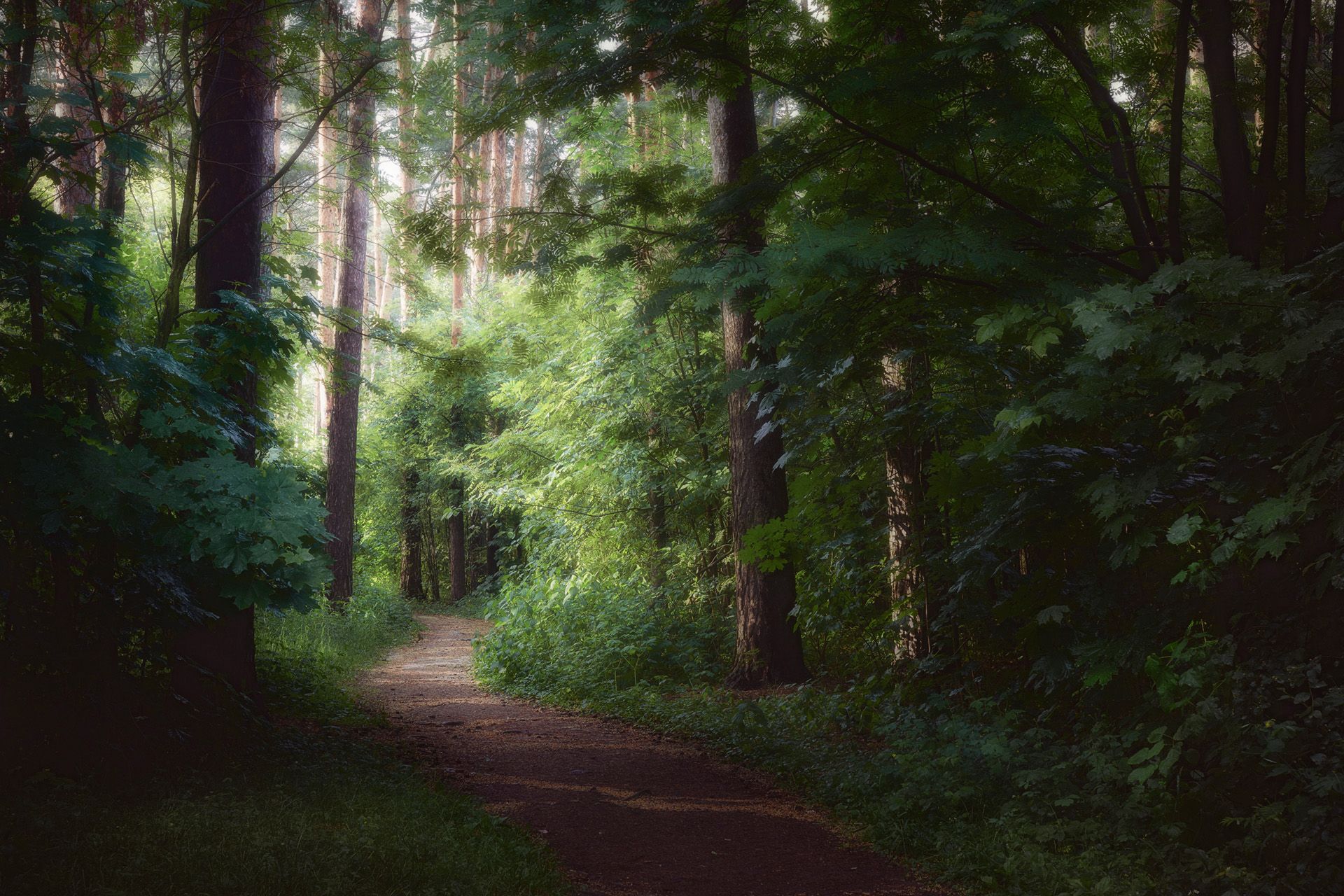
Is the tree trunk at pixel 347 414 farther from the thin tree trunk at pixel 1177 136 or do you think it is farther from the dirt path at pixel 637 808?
the thin tree trunk at pixel 1177 136

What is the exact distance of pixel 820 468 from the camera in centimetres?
856

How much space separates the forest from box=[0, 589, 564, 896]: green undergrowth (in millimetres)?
40

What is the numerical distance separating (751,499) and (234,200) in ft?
19.1

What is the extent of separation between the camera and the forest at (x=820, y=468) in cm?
429

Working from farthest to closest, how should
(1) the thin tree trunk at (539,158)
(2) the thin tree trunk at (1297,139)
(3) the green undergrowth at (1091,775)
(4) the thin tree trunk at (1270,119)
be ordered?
(1) the thin tree trunk at (539,158) < (4) the thin tree trunk at (1270,119) < (2) the thin tree trunk at (1297,139) < (3) the green undergrowth at (1091,775)

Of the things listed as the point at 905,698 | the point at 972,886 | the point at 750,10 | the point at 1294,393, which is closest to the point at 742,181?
the point at 750,10

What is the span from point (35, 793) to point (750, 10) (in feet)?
20.6

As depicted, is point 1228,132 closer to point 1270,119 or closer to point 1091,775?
point 1270,119

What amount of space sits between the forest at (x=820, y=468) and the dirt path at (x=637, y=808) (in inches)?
2.1

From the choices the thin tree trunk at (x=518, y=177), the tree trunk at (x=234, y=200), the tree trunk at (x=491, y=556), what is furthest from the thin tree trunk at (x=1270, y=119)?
the tree trunk at (x=491, y=556)

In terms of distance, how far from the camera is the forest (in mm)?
4285

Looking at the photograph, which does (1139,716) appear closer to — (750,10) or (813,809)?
(813,809)

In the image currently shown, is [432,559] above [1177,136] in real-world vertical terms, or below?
below

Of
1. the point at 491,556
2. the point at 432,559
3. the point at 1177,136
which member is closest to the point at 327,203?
the point at 1177,136
